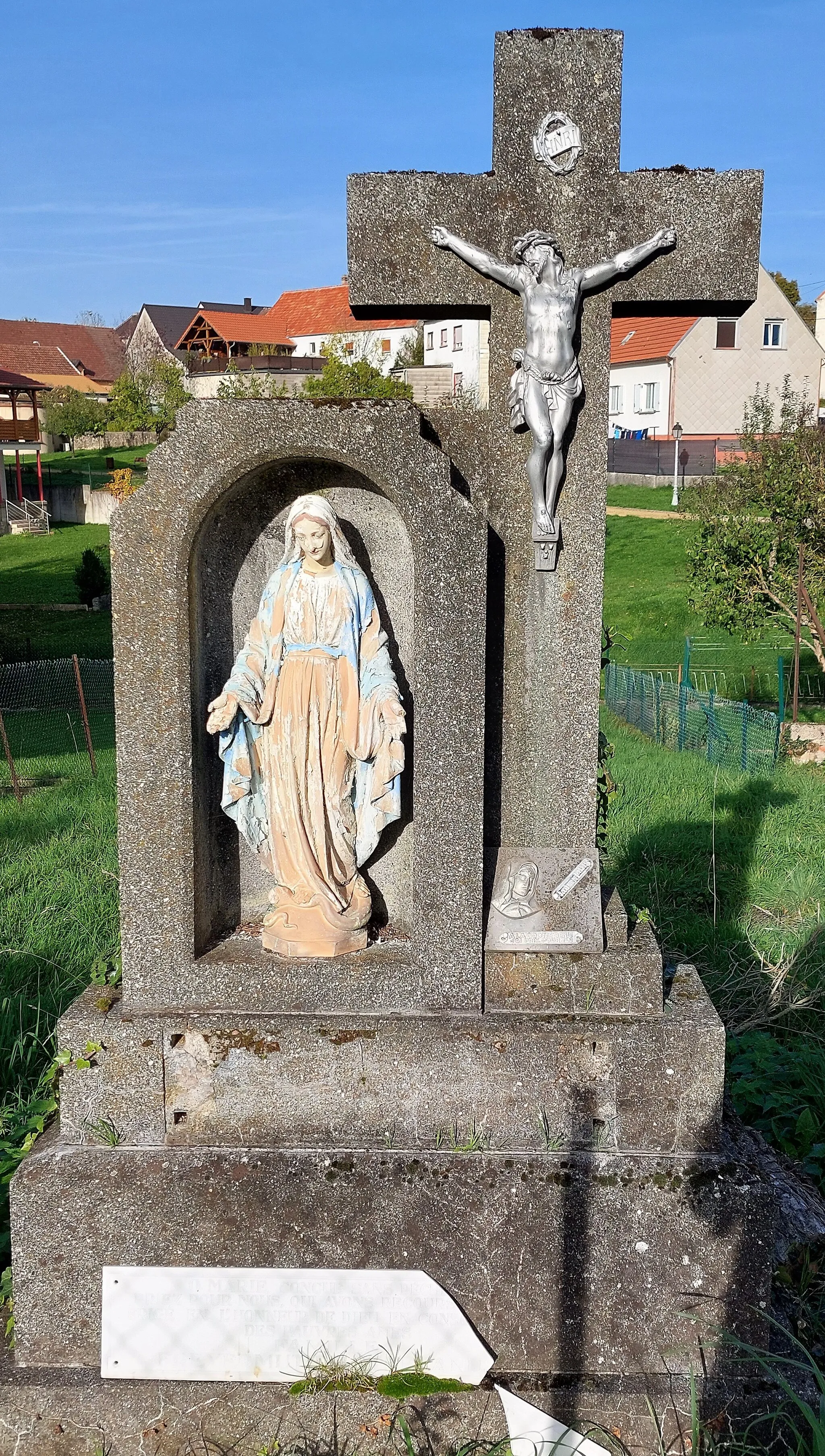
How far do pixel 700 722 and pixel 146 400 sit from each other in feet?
131

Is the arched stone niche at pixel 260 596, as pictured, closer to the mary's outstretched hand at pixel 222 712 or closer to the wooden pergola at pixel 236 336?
the mary's outstretched hand at pixel 222 712

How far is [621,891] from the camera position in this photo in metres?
7.25

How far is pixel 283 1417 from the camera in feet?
10.7

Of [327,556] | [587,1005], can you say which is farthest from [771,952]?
[327,556]

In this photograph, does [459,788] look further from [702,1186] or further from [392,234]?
[392,234]

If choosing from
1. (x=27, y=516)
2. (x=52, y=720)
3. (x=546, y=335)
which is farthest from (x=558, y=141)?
(x=27, y=516)

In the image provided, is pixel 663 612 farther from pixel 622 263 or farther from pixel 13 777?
pixel 622 263

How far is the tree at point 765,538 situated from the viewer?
48.0ft

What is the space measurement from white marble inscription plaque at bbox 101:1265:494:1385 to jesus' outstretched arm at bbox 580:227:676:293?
2863mm

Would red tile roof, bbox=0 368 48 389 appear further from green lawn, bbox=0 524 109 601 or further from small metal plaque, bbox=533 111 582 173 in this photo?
small metal plaque, bbox=533 111 582 173

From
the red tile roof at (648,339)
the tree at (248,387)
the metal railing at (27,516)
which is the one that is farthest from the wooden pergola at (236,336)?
the red tile roof at (648,339)

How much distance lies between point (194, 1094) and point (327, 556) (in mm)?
1591

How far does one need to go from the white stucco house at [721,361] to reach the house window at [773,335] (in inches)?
0.6

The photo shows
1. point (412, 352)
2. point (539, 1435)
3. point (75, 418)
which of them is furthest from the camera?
point (75, 418)
